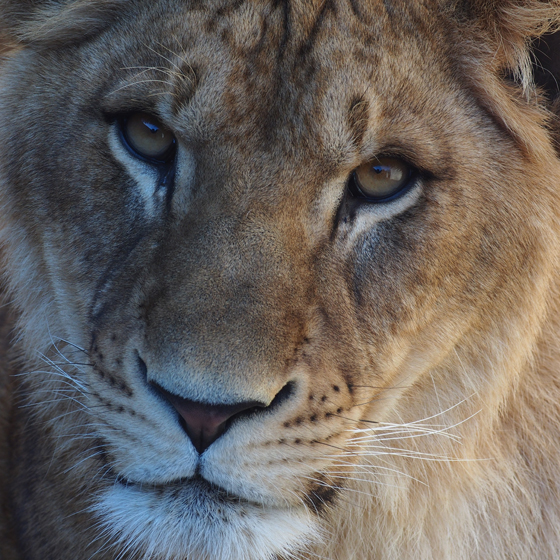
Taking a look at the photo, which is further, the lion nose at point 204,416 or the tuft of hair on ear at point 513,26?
the tuft of hair on ear at point 513,26

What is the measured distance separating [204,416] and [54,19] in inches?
53.0

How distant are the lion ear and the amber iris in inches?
34.6

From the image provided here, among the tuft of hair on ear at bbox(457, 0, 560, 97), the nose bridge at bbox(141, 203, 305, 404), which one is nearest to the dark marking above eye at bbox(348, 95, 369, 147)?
the nose bridge at bbox(141, 203, 305, 404)

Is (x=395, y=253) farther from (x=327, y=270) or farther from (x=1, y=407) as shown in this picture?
(x=1, y=407)

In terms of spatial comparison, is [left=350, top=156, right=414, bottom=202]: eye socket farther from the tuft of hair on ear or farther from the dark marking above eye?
the tuft of hair on ear

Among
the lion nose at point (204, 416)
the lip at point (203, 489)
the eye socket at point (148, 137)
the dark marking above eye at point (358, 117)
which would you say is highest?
the dark marking above eye at point (358, 117)

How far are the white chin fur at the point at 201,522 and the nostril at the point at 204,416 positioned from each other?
18 cm

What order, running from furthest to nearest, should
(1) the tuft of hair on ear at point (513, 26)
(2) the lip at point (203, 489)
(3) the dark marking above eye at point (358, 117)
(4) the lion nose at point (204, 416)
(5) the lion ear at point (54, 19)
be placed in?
(5) the lion ear at point (54, 19)
(1) the tuft of hair on ear at point (513, 26)
(3) the dark marking above eye at point (358, 117)
(2) the lip at point (203, 489)
(4) the lion nose at point (204, 416)

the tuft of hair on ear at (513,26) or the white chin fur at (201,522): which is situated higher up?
the tuft of hair on ear at (513,26)

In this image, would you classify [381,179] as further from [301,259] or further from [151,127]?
[151,127]

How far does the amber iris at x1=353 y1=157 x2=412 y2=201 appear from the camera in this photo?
1.99m

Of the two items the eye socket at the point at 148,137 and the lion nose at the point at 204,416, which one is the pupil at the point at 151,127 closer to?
the eye socket at the point at 148,137

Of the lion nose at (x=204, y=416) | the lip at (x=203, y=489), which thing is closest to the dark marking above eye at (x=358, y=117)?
the lion nose at (x=204, y=416)

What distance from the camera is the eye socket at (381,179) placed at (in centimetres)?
199
